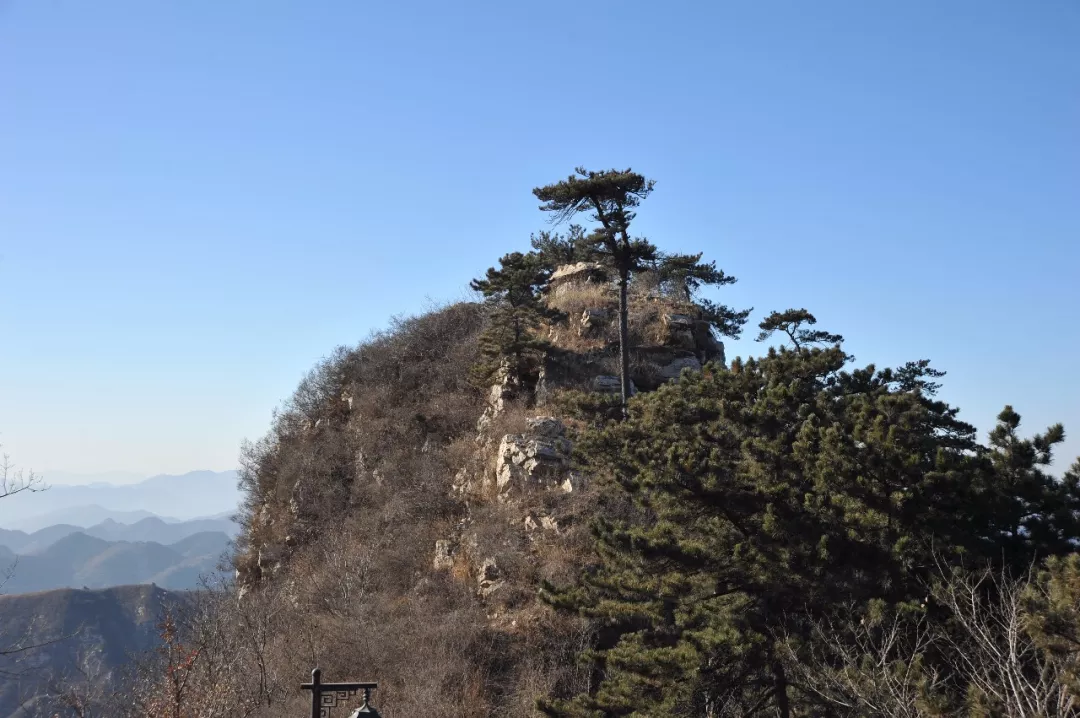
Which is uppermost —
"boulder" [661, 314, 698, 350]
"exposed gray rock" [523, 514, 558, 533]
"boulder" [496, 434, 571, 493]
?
"boulder" [661, 314, 698, 350]

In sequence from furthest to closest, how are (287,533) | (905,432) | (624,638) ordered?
(287,533), (624,638), (905,432)

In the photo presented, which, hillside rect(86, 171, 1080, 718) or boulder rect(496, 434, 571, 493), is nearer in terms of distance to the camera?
hillside rect(86, 171, 1080, 718)

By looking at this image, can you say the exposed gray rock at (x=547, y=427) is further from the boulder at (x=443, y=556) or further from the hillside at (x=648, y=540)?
the boulder at (x=443, y=556)

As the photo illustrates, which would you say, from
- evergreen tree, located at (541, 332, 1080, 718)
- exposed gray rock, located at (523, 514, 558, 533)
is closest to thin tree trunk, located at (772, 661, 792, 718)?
evergreen tree, located at (541, 332, 1080, 718)

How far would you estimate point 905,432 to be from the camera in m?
13.3

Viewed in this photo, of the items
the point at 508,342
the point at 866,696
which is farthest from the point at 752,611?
the point at 508,342

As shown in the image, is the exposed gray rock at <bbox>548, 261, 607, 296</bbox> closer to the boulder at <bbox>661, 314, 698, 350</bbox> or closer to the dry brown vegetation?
the boulder at <bbox>661, 314, 698, 350</bbox>

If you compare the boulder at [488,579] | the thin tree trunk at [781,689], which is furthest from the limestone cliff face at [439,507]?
the thin tree trunk at [781,689]

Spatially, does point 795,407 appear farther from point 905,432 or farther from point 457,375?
point 457,375

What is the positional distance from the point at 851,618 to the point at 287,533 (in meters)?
25.4

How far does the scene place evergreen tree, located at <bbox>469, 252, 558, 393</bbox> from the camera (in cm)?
2775

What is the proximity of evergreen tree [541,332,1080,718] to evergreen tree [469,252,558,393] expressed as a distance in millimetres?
11586

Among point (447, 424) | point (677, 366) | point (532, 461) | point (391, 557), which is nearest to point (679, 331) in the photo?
point (677, 366)

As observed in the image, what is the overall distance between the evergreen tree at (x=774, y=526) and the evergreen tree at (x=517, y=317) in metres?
11.6
